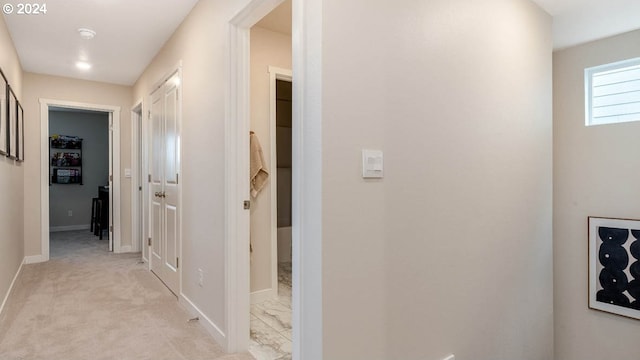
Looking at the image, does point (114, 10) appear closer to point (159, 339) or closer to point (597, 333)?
point (159, 339)

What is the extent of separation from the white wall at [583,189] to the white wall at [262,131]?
2.47 metres

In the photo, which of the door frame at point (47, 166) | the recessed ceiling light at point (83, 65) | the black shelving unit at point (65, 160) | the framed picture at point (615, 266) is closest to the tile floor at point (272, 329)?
the framed picture at point (615, 266)

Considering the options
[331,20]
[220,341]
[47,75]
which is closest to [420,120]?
[331,20]

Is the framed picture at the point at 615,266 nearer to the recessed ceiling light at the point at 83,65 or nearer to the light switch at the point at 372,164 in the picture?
the light switch at the point at 372,164

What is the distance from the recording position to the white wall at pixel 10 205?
2.80 meters

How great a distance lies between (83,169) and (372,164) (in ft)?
25.3

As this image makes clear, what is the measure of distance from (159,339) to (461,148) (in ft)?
7.35

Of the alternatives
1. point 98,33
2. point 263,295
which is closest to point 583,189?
point 263,295

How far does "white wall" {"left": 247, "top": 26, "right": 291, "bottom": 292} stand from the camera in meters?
2.94

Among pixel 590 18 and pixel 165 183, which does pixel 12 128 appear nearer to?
pixel 165 183

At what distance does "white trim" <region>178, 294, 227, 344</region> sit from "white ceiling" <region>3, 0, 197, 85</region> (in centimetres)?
233

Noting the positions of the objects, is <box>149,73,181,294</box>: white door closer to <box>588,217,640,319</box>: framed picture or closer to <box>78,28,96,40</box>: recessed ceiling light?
<box>78,28,96,40</box>: recessed ceiling light

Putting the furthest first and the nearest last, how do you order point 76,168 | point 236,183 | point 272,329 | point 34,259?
point 76,168, point 34,259, point 272,329, point 236,183

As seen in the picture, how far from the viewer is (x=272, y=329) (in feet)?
8.07
